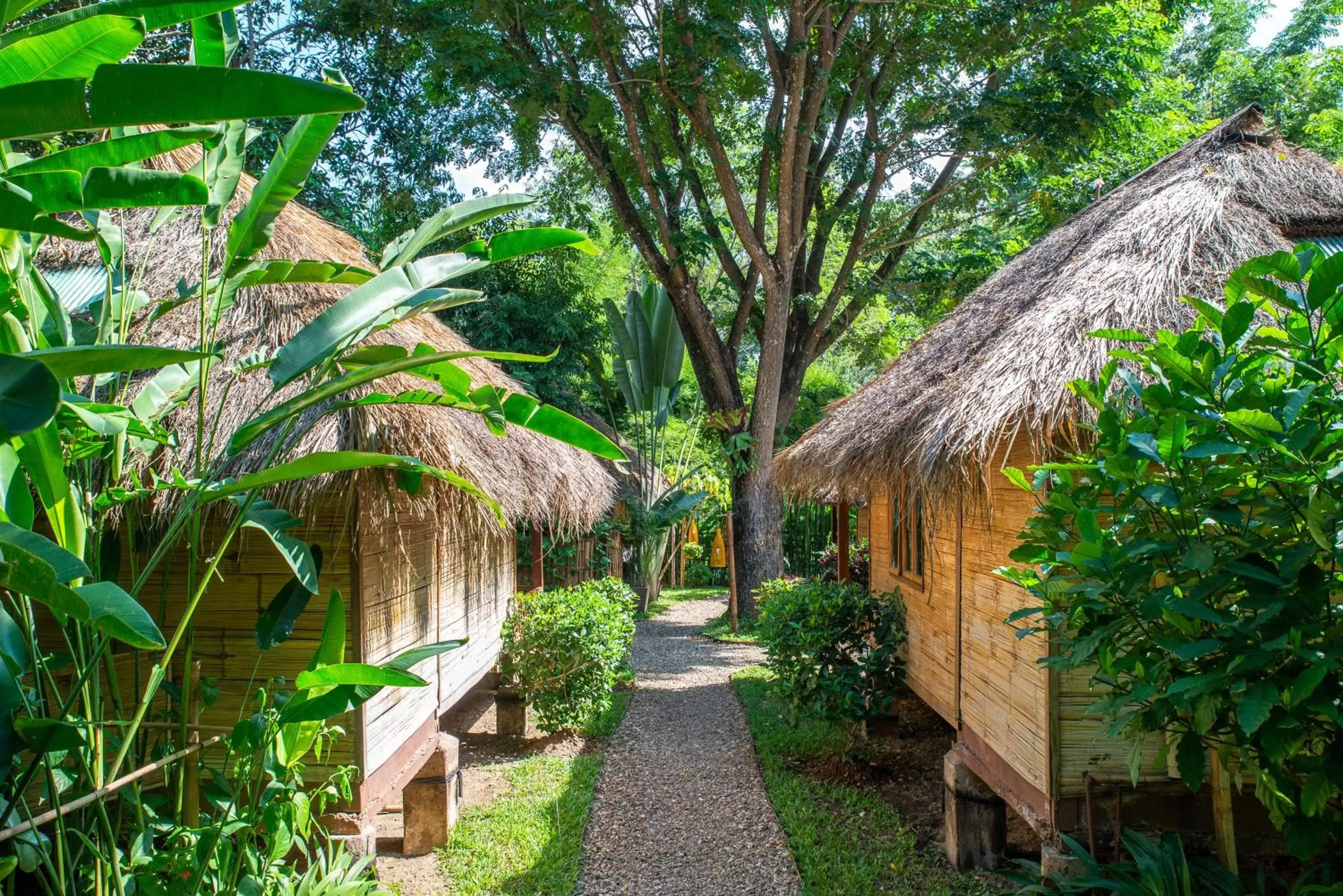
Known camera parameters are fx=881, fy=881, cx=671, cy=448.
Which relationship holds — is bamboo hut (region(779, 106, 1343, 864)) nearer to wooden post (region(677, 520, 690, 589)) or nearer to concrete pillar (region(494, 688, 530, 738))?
concrete pillar (region(494, 688, 530, 738))

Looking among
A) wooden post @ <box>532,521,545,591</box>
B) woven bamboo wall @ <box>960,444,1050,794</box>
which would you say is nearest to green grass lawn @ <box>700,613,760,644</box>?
wooden post @ <box>532,521,545,591</box>

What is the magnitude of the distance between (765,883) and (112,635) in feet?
12.7

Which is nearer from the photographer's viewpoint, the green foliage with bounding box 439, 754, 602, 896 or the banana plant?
the green foliage with bounding box 439, 754, 602, 896

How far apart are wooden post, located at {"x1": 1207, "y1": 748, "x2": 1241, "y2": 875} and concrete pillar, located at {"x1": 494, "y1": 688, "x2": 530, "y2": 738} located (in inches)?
211

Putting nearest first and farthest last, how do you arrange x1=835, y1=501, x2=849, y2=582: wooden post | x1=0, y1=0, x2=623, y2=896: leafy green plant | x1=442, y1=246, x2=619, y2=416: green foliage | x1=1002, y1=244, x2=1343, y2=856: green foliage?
1. x1=0, y1=0, x2=623, y2=896: leafy green plant
2. x1=1002, y1=244, x2=1343, y2=856: green foliage
3. x1=835, y1=501, x2=849, y2=582: wooden post
4. x1=442, y1=246, x2=619, y2=416: green foliage

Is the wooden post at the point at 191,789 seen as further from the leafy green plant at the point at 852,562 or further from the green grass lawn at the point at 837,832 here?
the leafy green plant at the point at 852,562

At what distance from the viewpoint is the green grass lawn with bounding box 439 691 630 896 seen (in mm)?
4484

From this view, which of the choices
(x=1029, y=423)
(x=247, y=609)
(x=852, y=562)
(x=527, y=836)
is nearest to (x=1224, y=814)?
(x=1029, y=423)

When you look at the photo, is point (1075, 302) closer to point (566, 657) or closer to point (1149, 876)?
point (1149, 876)

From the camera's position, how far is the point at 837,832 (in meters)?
5.14

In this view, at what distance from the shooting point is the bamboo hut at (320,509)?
3758 mm

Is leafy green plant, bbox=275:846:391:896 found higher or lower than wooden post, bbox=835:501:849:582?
lower

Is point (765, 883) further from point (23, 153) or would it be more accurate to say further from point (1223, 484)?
point (23, 153)

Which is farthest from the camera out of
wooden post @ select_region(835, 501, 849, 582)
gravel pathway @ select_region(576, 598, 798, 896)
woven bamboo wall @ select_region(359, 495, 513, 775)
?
wooden post @ select_region(835, 501, 849, 582)
